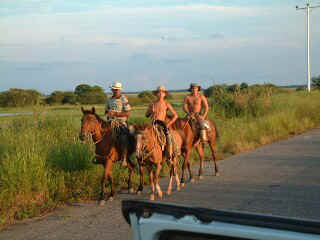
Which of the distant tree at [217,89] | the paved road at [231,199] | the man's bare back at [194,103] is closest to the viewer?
the paved road at [231,199]

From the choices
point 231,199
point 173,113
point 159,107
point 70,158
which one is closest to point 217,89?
point 173,113

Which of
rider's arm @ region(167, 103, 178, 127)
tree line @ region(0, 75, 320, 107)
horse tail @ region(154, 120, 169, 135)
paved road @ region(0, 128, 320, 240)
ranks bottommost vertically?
paved road @ region(0, 128, 320, 240)

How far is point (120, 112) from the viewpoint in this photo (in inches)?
377

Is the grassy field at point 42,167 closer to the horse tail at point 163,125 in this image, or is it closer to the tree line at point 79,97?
the tree line at point 79,97

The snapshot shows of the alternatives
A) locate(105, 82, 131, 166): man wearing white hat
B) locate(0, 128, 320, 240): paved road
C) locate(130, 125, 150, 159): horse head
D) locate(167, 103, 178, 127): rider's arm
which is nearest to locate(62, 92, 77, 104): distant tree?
locate(0, 128, 320, 240): paved road

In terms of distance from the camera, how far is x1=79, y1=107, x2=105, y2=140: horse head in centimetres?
859

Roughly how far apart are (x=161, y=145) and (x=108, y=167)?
1189mm

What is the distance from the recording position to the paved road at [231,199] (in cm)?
708

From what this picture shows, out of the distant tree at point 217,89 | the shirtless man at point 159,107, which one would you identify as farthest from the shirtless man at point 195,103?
the distant tree at point 217,89

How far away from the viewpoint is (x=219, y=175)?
11500mm

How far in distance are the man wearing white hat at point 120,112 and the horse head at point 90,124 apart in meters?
0.52

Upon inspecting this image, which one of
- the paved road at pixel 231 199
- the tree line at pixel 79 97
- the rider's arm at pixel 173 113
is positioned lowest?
the paved road at pixel 231 199

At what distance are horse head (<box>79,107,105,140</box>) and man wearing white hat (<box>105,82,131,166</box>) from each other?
0.52 metres

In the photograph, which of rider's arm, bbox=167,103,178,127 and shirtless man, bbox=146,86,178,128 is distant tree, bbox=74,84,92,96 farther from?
shirtless man, bbox=146,86,178,128
